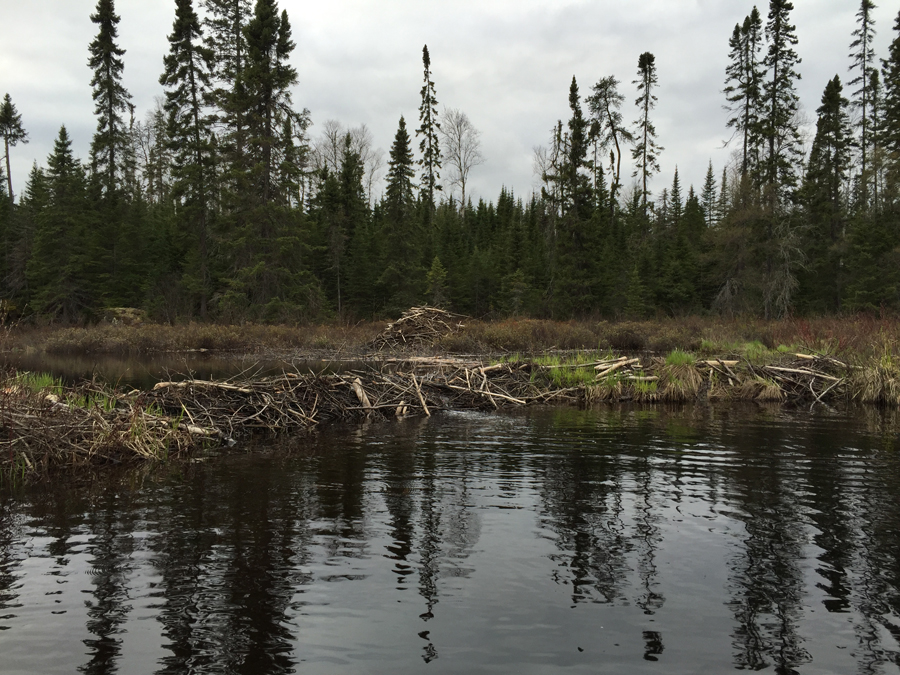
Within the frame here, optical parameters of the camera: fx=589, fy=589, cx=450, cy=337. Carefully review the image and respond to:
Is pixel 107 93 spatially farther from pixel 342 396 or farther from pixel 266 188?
pixel 342 396

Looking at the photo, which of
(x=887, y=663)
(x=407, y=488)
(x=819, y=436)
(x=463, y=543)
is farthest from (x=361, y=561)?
(x=819, y=436)

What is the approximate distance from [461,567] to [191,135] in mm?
42262

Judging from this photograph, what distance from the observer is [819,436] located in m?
11.2

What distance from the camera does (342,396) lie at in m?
13.5

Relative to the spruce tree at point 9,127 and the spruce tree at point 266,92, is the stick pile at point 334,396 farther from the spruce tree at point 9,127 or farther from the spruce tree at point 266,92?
the spruce tree at point 9,127

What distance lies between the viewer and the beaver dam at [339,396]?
8750 mm

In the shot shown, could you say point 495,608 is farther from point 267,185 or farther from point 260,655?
point 267,185

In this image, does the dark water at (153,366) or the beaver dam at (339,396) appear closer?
the beaver dam at (339,396)

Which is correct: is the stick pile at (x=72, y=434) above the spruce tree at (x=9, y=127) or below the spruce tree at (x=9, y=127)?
below

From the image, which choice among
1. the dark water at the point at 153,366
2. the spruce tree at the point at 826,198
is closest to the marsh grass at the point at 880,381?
the dark water at the point at 153,366

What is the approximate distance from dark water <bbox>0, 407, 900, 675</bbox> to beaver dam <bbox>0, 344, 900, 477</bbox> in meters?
1.14

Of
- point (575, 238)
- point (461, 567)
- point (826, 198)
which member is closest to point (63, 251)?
point (575, 238)

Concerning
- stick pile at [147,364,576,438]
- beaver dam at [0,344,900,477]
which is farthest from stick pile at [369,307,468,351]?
stick pile at [147,364,576,438]

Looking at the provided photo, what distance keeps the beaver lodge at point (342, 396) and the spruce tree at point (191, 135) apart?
2811cm
